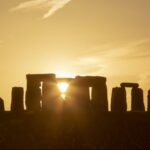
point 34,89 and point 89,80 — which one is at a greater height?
point 89,80

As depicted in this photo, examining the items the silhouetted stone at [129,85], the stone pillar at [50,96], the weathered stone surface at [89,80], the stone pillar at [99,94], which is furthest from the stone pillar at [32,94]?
the silhouetted stone at [129,85]

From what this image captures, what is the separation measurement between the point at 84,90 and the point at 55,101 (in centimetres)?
211

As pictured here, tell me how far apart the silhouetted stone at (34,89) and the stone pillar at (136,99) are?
6886 mm

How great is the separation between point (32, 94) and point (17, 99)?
1.09 m

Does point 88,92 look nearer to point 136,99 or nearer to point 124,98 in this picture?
point 124,98

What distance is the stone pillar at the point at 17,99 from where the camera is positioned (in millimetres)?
41250

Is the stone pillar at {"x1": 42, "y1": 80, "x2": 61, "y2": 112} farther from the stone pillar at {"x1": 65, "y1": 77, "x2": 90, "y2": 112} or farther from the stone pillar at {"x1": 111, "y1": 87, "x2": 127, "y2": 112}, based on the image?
the stone pillar at {"x1": 111, "y1": 87, "x2": 127, "y2": 112}

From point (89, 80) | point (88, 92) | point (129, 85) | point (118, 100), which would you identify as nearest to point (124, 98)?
point (118, 100)

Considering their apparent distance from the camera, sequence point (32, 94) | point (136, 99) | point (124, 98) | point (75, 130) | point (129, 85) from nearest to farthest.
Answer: point (75, 130)
point (32, 94)
point (124, 98)
point (129, 85)
point (136, 99)

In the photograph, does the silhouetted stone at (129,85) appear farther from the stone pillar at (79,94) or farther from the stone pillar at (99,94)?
the stone pillar at (79,94)

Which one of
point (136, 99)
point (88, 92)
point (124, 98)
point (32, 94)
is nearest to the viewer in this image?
point (32, 94)

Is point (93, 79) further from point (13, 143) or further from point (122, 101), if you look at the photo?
point (13, 143)

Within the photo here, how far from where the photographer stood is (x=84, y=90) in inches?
1629

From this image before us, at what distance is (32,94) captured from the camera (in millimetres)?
41250
